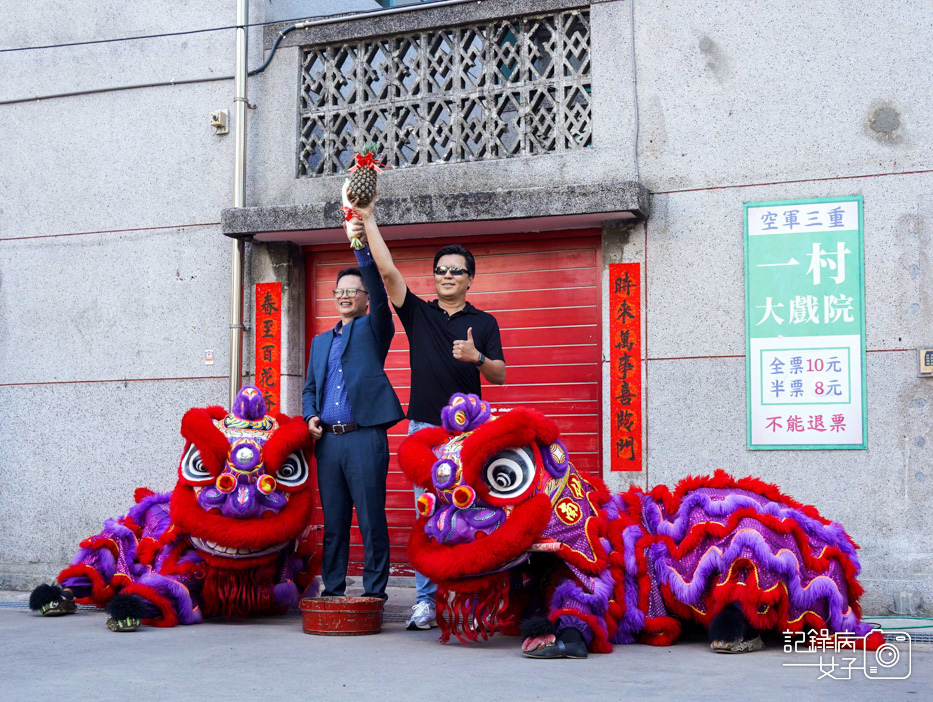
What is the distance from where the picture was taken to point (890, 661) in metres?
4.37

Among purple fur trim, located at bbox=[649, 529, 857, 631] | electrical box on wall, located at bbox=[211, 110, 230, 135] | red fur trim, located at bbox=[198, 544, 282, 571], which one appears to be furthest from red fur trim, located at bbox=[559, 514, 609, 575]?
electrical box on wall, located at bbox=[211, 110, 230, 135]

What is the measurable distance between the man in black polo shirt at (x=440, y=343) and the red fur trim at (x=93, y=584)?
1711 mm

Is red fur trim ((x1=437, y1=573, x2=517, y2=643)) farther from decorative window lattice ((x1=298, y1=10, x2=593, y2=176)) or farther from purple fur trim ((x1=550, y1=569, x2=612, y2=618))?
decorative window lattice ((x1=298, y1=10, x2=593, y2=176))

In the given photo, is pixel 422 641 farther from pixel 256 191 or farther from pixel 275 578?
pixel 256 191

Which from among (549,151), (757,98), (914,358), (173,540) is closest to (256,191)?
(549,151)

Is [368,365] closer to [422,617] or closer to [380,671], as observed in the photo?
[422,617]

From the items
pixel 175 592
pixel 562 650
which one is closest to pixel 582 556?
pixel 562 650

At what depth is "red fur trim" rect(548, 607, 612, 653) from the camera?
441 centimetres

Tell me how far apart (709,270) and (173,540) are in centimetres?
351

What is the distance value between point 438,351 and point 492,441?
3.34 feet

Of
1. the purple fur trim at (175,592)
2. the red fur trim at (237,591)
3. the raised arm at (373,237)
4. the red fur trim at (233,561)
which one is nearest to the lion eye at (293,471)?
the red fur trim at (233,561)

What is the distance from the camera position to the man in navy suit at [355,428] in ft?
17.7

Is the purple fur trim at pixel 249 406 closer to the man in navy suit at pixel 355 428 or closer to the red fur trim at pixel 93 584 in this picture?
the man in navy suit at pixel 355 428

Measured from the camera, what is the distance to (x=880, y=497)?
5.92 meters
